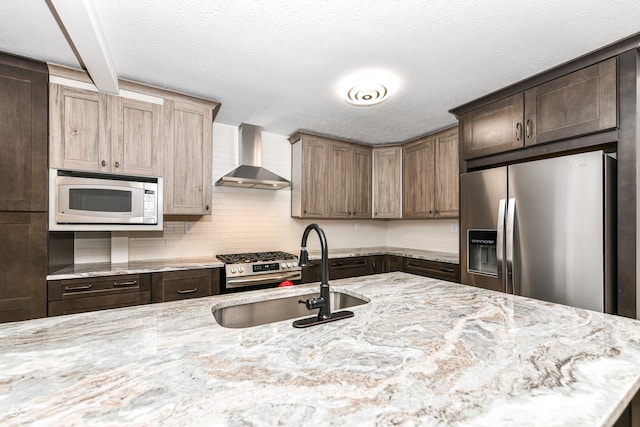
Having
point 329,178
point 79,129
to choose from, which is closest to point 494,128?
point 329,178

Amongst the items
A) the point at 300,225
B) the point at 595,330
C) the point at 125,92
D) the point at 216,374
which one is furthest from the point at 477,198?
the point at 125,92

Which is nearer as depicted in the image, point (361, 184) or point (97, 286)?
point (97, 286)

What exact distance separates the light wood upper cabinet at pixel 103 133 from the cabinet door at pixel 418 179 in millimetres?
3000

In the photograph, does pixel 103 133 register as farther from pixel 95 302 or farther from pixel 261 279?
pixel 261 279

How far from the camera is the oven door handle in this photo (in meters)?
2.87

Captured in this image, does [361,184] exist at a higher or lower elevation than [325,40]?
lower

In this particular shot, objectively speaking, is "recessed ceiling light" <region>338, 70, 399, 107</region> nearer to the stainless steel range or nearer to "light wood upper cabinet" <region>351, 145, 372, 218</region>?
"light wood upper cabinet" <region>351, 145, 372, 218</region>

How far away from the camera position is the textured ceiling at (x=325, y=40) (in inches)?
65.9

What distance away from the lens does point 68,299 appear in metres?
2.25

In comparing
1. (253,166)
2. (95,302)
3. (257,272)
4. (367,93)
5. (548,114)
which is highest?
(367,93)

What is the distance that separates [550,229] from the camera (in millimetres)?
2283

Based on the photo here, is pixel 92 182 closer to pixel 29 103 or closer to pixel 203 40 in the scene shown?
pixel 29 103

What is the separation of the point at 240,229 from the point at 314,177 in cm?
113

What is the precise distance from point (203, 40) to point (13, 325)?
70.4 inches
